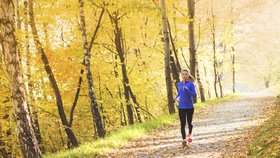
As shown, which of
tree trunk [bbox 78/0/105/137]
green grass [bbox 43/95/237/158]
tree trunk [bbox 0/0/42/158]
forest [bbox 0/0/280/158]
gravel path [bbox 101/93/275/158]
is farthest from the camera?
tree trunk [bbox 78/0/105/137]

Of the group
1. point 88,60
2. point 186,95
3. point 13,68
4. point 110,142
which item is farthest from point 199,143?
point 88,60

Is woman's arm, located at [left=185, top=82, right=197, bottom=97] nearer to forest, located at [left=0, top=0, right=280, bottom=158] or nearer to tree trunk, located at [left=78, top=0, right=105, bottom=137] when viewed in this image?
forest, located at [left=0, top=0, right=280, bottom=158]

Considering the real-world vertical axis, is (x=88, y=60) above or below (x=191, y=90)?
above

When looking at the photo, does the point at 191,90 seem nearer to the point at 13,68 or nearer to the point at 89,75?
the point at 13,68

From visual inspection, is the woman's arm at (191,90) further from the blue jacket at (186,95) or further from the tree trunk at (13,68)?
the tree trunk at (13,68)

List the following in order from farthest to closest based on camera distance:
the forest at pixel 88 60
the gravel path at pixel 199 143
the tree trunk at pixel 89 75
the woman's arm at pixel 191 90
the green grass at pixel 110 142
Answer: the tree trunk at pixel 89 75, the forest at pixel 88 60, the green grass at pixel 110 142, the woman's arm at pixel 191 90, the gravel path at pixel 199 143

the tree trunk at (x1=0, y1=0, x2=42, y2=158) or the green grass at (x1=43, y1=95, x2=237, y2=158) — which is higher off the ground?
the tree trunk at (x1=0, y1=0, x2=42, y2=158)

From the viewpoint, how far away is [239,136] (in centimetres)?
1029

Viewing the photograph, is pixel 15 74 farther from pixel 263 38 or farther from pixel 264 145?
pixel 263 38

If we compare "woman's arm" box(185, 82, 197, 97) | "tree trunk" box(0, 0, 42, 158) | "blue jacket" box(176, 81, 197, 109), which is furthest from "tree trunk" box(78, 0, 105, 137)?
"woman's arm" box(185, 82, 197, 97)

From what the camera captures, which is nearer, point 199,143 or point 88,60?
point 199,143

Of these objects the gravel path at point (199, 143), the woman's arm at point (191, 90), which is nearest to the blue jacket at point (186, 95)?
the woman's arm at point (191, 90)

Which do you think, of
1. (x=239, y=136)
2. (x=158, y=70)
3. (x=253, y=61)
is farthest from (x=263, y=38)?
(x=239, y=136)

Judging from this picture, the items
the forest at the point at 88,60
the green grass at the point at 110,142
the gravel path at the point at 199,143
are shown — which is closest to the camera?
the gravel path at the point at 199,143
